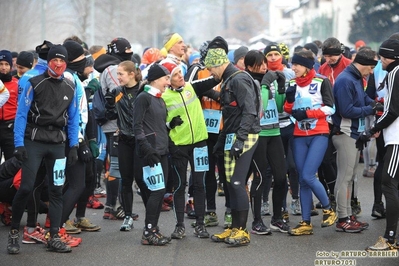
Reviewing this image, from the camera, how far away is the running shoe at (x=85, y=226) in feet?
33.9

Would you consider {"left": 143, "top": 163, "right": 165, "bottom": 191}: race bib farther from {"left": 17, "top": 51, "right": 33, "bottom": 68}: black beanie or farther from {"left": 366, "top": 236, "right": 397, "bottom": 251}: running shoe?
{"left": 17, "top": 51, "right": 33, "bottom": 68}: black beanie

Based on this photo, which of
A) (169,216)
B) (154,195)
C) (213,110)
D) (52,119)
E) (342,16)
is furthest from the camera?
(342,16)

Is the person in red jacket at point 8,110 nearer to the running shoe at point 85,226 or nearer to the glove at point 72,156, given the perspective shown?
the running shoe at point 85,226

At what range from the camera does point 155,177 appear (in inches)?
371

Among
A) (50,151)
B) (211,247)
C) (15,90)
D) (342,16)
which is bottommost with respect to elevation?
(211,247)

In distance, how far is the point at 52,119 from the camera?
8.91 meters

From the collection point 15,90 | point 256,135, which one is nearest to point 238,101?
point 256,135

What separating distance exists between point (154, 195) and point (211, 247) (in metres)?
0.84

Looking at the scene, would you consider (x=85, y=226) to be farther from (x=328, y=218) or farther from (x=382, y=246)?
(x=382, y=246)

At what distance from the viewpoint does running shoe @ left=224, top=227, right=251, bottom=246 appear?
930 cm

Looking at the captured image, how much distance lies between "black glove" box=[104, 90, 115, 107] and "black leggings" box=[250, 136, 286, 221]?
1947mm

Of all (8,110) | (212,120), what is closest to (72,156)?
(212,120)

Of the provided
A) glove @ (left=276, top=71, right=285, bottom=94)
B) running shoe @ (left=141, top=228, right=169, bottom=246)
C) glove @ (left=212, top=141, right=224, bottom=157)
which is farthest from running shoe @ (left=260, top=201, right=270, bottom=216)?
running shoe @ (left=141, top=228, right=169, bottom=246)

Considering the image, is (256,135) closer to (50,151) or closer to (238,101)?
(238,101)
